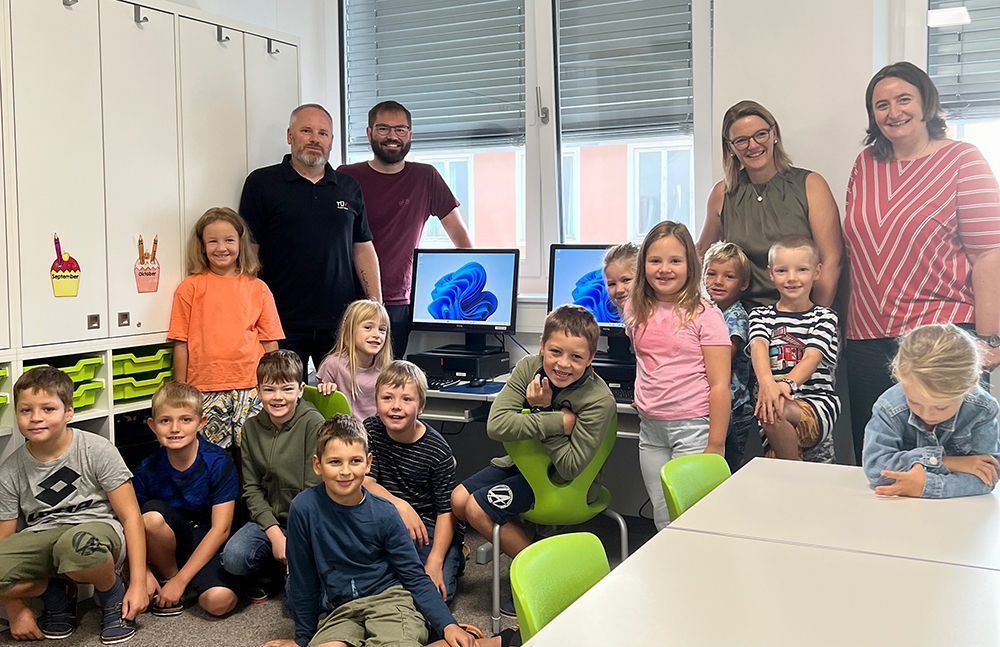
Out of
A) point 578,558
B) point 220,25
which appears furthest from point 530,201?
point 578,558

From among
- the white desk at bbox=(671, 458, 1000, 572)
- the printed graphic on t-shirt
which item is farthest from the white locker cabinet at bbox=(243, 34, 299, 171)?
the white desk at bbox=(671, 458, 1000, 572)

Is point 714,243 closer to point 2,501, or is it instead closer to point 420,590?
point 420,590

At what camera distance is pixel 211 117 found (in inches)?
153

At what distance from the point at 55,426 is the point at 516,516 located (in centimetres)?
150

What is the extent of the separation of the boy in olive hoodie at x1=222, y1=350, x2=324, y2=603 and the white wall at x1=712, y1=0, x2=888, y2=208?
198 centimetres

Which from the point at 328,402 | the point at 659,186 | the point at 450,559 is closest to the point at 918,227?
the point at 659,186

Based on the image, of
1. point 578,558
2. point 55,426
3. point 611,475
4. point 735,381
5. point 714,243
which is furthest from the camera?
point 611,475

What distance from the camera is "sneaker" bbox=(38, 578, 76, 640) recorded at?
3.07 m

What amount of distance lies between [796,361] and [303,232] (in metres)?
2.03

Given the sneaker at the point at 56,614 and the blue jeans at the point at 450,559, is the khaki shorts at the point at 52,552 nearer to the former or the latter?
the sneaker at the point at 56,614

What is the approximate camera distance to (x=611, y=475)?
4.21m

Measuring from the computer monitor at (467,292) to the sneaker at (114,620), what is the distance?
1717 millimetres

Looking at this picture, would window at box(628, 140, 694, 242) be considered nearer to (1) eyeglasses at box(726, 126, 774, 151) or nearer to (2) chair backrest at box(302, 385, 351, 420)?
(1) eyeglasses at box(726, 126, 774, 151)

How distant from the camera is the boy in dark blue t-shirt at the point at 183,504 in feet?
10.6
